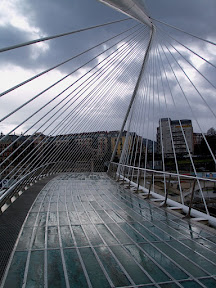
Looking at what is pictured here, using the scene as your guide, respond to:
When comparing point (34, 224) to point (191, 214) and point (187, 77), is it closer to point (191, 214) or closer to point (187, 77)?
point (191, 214)

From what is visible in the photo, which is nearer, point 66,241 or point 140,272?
point 140,272

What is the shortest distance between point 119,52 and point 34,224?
24.1ft

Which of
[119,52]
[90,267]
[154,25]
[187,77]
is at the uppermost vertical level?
[154,25]

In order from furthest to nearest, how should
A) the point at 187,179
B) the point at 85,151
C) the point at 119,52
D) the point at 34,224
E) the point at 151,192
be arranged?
the point at 85,151 → the point at 119,52 → the point at 151,192 → the point at 187,179 → the point at 34,224

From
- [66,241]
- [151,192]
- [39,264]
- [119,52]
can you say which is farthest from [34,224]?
[119,52]

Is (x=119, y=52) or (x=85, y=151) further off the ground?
(x=119, y=52)

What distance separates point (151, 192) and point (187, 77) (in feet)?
10.5

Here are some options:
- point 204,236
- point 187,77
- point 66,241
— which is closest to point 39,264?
point 66,241

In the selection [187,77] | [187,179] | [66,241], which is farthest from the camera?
[187,77]

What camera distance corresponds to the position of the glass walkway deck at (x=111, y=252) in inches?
88.7

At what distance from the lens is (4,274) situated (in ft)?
7.52

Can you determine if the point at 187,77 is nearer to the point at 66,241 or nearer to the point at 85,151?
the point at 66,241

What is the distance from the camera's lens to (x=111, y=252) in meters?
2.89

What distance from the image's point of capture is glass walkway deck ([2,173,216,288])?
225cm
